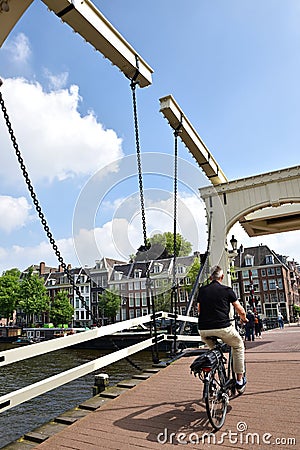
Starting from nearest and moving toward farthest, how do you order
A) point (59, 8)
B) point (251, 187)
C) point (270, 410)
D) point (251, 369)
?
1. point (270, 410)
2. point (59, 8)
3. point (251, 369)
4. point (251, 187)

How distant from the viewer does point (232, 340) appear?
145 inches

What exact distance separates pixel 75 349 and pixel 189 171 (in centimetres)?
2589

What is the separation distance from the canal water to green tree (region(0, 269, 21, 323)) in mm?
25476

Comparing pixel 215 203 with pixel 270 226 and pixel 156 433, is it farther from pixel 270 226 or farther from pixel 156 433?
pixel 156 433

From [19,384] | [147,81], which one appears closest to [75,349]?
[19,384]

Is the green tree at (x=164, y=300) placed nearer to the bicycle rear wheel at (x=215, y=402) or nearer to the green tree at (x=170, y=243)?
the green tree at (x=170, y=243)

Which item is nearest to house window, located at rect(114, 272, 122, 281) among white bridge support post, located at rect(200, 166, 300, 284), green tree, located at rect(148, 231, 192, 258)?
green tree, located at rect(148, 231, 192, 258)

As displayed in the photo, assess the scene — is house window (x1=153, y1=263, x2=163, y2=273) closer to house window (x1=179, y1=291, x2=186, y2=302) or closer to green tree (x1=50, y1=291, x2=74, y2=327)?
house window (x1=179, y1=291, x2=186, y2=302)

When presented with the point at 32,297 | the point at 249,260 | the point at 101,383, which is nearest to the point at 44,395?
the point at 101,383

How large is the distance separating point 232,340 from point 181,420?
0.92m

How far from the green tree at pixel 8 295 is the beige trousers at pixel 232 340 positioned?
48.1m

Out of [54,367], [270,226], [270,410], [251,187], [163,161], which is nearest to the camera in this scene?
[270,410]

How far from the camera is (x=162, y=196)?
996 centimetres

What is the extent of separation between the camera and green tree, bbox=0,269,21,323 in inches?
1853
